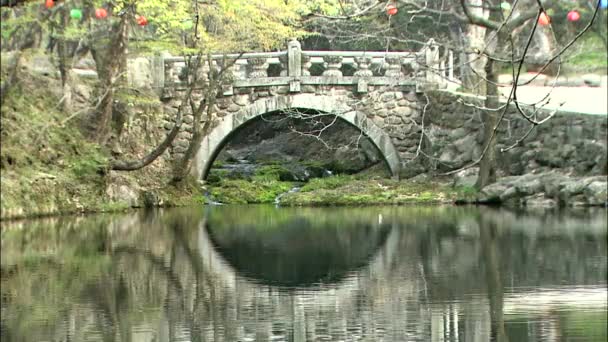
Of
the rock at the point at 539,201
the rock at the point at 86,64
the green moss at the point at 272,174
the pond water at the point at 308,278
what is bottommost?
the pond water at the point at 308,278

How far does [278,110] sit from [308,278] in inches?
467

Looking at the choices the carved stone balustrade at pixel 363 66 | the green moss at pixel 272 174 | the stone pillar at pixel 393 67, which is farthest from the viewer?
the green moss at pixel 272 174

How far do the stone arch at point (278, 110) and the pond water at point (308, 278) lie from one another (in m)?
4.81

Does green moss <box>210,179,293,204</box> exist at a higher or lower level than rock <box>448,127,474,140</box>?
lower

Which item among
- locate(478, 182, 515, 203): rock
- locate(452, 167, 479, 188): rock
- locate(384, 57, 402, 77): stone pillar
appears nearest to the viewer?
locate(478, 182, 515, 203): rock

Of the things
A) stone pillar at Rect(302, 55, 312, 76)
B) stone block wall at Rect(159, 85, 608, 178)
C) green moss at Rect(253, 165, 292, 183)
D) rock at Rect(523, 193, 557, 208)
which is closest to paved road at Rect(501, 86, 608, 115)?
stone block wall at Rect(159, 85, 608, 178)

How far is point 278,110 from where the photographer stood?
23188mm

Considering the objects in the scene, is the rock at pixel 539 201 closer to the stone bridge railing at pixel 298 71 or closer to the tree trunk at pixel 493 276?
the tree trunk at pixel 493 276

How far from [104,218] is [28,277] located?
22.8ft

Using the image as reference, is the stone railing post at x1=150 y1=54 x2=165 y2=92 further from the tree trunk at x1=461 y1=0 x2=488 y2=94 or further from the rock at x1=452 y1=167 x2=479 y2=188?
the rock at x1=452 y1=167 x2=479 y2=188

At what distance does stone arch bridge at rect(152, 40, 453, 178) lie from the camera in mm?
22938

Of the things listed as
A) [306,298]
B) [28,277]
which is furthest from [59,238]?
[306,298]

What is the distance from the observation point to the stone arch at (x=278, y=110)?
23094 millimetres

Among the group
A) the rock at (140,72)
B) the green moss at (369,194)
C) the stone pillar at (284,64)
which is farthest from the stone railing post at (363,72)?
the rock at (140,72)
